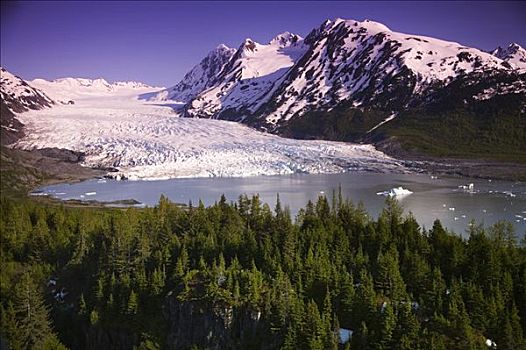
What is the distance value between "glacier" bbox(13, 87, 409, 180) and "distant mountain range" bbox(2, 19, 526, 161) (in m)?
6.75

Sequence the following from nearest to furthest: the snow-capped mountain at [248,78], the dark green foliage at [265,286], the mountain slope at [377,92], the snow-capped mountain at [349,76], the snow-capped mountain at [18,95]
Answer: the dark green foliage at [265,286], the mountain slope at [377,92], the snow-capped mountain at [349,76], the snow-capped mountain at [18,95], the snow-capped mountain at [248,78]

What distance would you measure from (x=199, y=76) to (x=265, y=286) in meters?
Answer: 113

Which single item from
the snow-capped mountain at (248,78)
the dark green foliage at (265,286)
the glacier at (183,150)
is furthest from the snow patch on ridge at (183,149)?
the snow-capped mountain at (248,78)

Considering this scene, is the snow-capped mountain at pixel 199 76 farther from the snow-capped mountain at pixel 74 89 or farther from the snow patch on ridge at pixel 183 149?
the snow patch on ridge at pixel 183 149

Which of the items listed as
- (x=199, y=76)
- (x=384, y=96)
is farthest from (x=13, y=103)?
(x=199, y=76)

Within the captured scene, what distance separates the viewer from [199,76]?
395 feet

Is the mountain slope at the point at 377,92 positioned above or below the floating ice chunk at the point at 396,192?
above

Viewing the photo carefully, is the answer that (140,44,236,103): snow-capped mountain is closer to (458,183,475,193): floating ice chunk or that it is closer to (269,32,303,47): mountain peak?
(269,32,303,47): mountain peak

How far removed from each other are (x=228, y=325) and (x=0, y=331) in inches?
171

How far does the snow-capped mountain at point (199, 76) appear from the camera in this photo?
11425cm

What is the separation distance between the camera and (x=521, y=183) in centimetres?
3038

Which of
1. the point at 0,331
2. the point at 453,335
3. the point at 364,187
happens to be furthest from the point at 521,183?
the point at 0,331

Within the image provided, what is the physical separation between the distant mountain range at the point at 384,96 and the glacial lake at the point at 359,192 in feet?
39.5

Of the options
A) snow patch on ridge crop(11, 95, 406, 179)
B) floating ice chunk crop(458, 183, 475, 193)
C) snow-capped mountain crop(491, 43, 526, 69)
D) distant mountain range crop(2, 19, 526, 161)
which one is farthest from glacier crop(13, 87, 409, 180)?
snow-capped mountain crop(491, 43, 526, 69)
